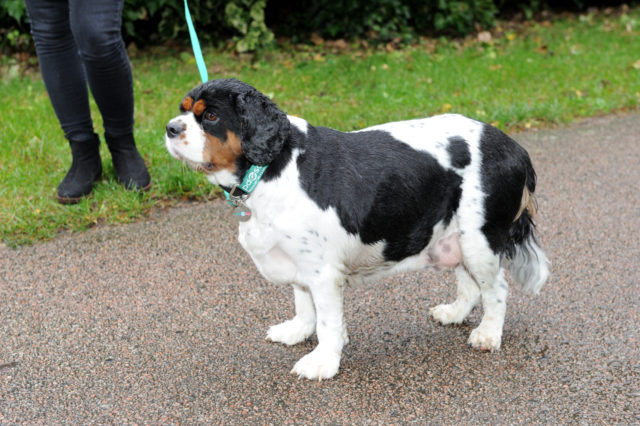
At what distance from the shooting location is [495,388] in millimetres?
3066

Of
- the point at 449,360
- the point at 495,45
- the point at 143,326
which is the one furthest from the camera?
the point at 495,45

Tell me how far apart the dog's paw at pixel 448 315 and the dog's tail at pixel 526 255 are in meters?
0.33

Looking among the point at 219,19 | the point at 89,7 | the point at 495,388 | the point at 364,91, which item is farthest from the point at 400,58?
the point at 495,388

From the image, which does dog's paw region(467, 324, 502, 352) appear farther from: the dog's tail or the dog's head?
the dog's head

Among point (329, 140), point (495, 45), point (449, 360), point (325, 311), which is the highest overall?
point (329, 140)

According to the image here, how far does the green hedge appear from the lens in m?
7.59

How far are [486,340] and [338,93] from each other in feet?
13.2

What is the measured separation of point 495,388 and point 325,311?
0.78 meters

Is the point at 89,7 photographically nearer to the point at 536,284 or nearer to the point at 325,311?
the point at 325,311

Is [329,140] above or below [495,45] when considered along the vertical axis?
above

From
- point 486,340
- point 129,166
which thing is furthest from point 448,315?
point 129,166

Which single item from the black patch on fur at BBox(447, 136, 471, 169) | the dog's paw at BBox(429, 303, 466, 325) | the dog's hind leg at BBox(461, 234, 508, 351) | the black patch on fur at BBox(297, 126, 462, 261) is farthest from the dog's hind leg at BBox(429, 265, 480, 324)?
the black patch on fur at BBox(447, 136, 471, 169)

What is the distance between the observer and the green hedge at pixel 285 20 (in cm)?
759

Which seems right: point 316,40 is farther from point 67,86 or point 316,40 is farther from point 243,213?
point 243,213
